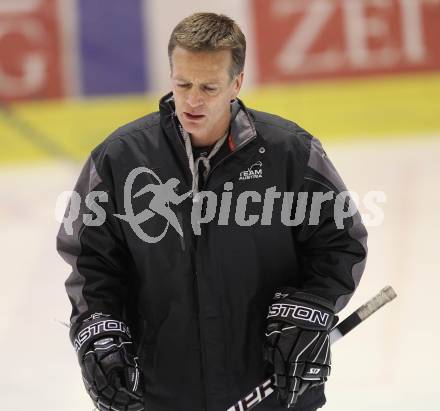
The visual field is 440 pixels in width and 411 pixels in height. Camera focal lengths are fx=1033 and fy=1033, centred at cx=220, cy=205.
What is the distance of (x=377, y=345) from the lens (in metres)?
3.89

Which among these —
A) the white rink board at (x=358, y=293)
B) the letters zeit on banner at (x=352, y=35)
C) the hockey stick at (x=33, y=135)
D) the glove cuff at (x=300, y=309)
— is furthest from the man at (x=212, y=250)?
the letters zeit on banner at (x=352, y=35)

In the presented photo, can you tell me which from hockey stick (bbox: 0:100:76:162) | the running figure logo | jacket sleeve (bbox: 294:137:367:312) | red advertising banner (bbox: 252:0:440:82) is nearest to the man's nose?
the running figure logo

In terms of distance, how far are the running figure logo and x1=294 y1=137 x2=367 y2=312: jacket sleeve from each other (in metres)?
0.28

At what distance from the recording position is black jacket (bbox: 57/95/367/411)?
2279mm

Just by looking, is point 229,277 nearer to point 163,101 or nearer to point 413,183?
point 163,101

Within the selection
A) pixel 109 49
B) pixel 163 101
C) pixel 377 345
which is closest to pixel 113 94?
pixel 109 49

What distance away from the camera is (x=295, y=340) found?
7.61ft

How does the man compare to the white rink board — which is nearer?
the man

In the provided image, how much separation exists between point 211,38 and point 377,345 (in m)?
2.00

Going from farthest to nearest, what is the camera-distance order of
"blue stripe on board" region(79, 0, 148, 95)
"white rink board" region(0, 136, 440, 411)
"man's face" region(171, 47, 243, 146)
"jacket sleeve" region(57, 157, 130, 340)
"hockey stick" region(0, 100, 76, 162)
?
"blue stripe on board" region(79, 0, 148, 95)
"hockey stick" region(0, 100, 76, 162)
"white rink board" region(0, 136, 440, 411)
"jacket sleeve" region(57, 157, 130, 340)
"man's face" region(171, 47, 243, 146)

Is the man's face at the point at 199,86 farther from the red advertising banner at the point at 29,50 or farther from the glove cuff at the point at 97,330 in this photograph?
the red advertising banner at the point at 29,50

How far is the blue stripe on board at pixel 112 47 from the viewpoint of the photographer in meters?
6.68

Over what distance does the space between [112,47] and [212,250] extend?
4.67 meters

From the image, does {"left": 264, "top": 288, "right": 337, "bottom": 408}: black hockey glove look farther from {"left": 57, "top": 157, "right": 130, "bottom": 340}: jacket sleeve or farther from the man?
{"left": 57, "top": 157, "right": 130, "bottom": 340}: jacket sleeve
